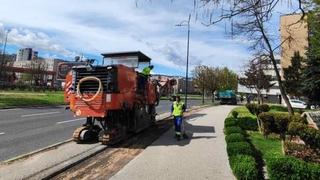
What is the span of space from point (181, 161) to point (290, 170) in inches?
157

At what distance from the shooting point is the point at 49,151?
12.5 metres

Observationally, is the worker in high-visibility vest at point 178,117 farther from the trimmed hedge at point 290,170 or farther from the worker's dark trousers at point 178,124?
the trimmed hedge at point 290,170

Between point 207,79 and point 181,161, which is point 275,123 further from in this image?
point 207,79

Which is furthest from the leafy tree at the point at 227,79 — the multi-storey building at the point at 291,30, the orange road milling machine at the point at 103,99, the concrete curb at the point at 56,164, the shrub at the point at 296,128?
the concrete curb at the point at 56,164

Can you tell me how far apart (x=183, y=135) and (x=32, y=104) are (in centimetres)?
2465

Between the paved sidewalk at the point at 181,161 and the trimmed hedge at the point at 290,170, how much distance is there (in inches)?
67.9

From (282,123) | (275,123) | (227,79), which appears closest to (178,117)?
(275,123)

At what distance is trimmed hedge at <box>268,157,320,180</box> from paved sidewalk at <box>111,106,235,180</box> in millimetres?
1725

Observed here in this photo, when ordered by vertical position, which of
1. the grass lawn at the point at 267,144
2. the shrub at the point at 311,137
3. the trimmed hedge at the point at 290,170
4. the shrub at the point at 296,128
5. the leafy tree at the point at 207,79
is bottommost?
the grass lawn at the point at 267,144

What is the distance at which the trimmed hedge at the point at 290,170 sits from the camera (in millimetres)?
7781

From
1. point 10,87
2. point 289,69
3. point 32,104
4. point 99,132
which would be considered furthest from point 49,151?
point 10,87

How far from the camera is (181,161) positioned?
11.3m

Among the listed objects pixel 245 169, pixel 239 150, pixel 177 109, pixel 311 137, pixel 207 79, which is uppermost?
pixel 207 79

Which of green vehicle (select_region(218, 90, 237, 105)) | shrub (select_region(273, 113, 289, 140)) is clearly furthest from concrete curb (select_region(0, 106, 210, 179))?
green vehicle (select_region(218, 90, 237, 105))
